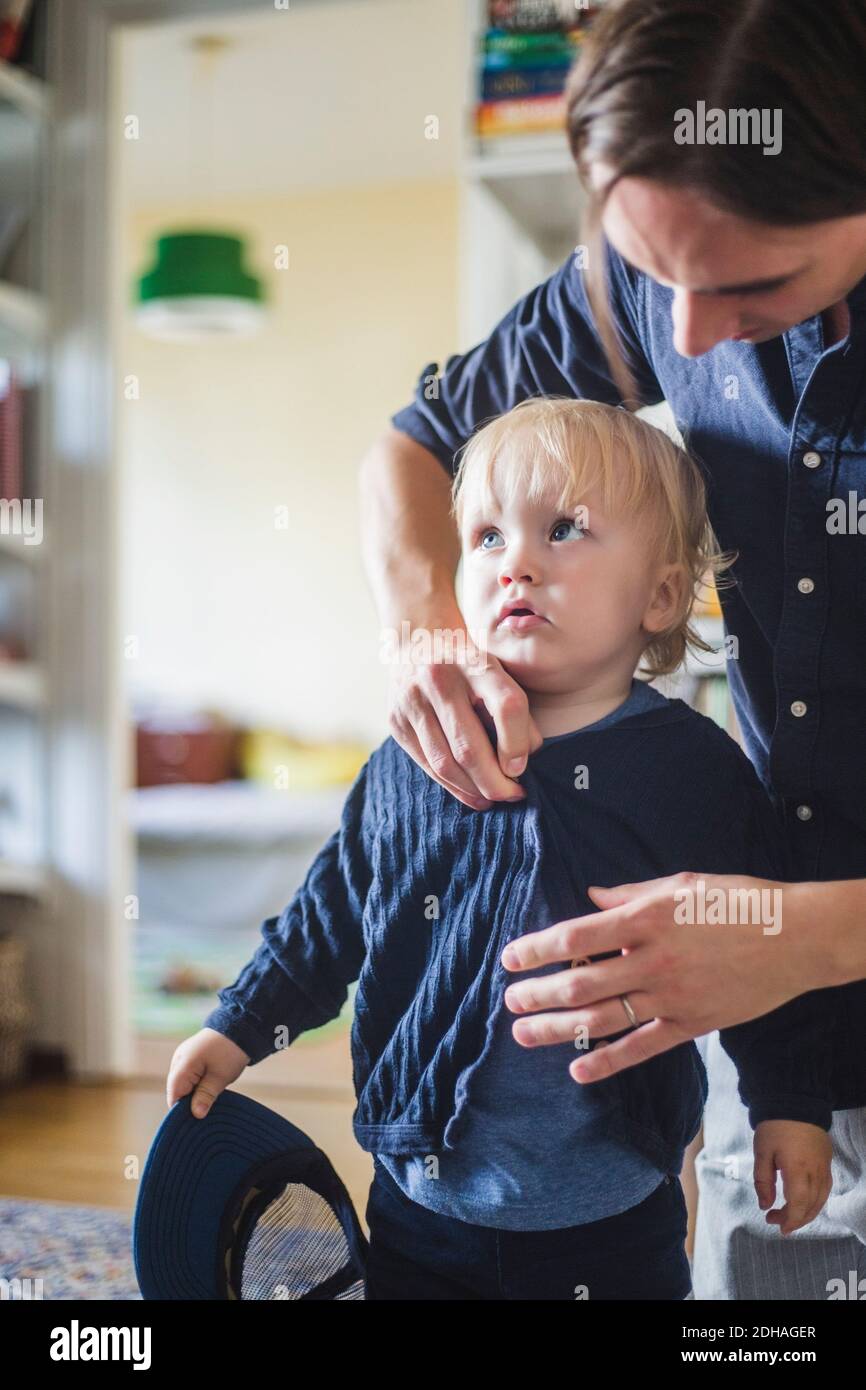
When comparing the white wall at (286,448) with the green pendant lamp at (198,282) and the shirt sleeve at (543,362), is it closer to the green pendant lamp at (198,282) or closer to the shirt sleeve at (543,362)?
the green pendant lamp at (198,282)

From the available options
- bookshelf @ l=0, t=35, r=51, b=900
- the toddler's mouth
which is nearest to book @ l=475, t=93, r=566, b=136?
the toddler's mouth

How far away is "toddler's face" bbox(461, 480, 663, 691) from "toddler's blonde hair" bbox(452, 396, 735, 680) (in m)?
0.01

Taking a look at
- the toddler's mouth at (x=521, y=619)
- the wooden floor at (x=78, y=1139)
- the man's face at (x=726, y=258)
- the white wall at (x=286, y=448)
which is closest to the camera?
the man's face at (x=726, y=258)

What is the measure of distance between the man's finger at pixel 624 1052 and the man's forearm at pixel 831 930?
0.31ft

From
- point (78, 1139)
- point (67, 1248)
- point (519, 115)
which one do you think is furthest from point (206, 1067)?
point (78, 1139)

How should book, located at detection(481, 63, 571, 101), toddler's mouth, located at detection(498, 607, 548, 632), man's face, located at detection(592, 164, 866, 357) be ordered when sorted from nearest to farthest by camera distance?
1. man's face, located at detection(592, 164, 866, 357)
2. toddler's mouth, located at detection(498, 607, 548, 632)
3. book, located at detection(481, 63, 571, 101)

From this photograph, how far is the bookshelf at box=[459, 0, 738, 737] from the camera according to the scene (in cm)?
136

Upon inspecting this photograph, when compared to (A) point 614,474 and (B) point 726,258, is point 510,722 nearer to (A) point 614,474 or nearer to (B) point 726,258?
(A) point 614,474

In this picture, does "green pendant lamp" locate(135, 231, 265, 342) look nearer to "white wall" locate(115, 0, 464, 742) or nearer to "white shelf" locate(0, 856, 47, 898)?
"white shelf" locate(0, 856, 47, 898)

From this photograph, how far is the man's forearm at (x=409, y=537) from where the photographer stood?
3.28 ft

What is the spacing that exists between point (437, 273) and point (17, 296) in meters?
2.60

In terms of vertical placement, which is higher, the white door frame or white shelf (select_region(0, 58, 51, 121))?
white shelf (select_region(0, 58, 51, 121))

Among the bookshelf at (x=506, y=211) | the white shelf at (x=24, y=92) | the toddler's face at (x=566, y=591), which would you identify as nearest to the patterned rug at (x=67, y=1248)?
the toddler's face at (x=566, y=591)
